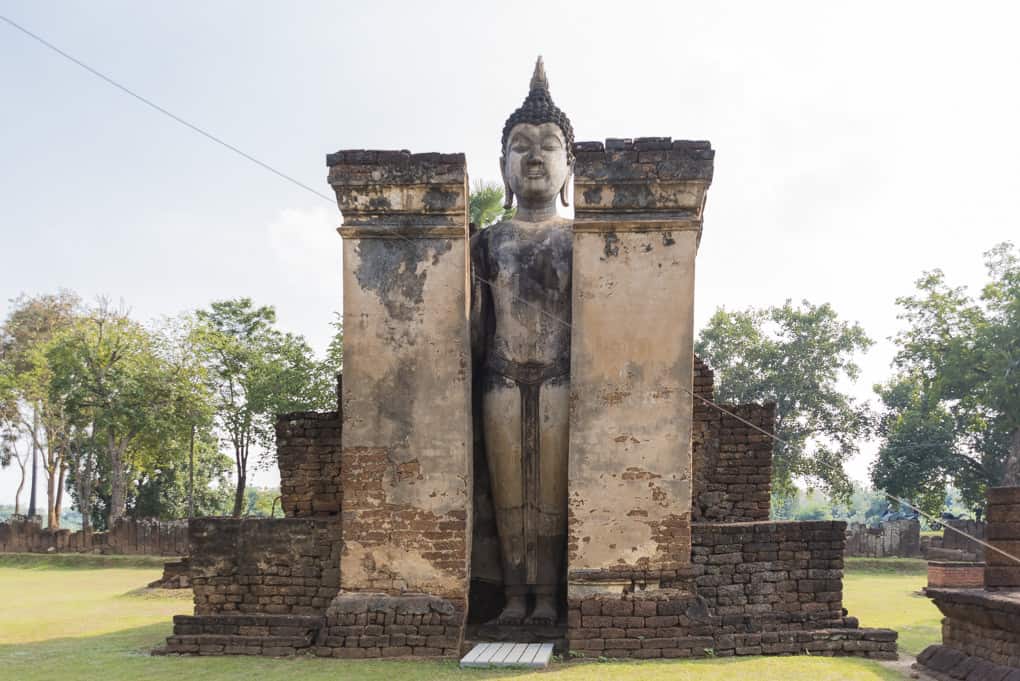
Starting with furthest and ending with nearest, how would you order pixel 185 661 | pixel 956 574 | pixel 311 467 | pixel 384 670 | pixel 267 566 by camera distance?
1. pixel 956 574
2. pixel 311 467
3. pixel 267 566
4. pixel 185 661
5. pixel 384 670

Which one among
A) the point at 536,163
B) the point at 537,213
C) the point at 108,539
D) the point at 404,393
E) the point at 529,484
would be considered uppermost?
the point at 536,163

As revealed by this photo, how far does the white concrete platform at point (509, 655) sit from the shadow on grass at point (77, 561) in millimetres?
20822

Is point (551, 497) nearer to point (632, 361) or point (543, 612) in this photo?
point (543, 612)

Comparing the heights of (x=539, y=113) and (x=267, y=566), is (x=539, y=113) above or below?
above

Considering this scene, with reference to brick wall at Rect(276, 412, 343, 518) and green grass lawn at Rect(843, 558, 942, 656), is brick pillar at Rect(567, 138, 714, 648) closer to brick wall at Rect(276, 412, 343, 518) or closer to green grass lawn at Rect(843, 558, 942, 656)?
brick wall at Rect(276, 412, 343, 518)

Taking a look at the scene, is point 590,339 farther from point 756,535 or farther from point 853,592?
point 853,592

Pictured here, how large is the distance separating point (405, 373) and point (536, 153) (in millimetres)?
2618

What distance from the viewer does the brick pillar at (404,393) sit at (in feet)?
27.1

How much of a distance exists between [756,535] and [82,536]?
26942 mm

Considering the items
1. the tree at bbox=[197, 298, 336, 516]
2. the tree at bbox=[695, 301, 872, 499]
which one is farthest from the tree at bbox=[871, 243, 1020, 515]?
the tree at bbox=[197, 298, 336, 516]

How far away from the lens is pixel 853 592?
18141 mm

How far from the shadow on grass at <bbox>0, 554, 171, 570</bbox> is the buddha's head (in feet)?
68.3

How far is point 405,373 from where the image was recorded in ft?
28.0

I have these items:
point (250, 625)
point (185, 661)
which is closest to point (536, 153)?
point (250, 625)
